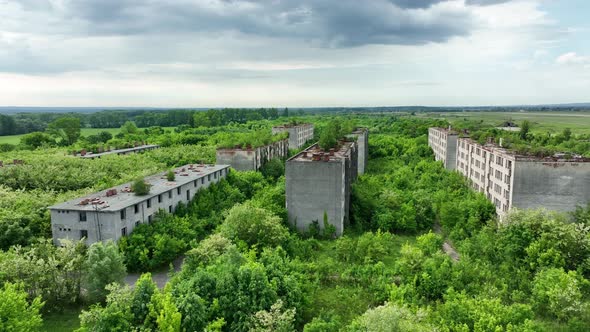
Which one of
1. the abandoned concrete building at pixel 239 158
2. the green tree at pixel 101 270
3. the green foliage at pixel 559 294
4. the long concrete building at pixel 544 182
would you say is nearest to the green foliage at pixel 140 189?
the green tree at pixel 101 270

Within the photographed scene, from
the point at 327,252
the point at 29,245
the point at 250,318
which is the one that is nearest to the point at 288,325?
the point at 250,318

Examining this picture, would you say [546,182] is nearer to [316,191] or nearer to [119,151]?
[316,191]

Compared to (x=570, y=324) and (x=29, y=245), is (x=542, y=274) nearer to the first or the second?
(x=570, y=324)

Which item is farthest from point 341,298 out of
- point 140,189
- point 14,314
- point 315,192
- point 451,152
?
point 451,152

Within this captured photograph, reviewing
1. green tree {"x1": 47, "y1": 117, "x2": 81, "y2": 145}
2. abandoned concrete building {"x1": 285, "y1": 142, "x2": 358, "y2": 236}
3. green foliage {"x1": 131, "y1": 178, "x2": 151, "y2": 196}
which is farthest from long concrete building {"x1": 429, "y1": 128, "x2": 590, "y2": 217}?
green tree {"x1": 47, "y1": 117, "x2": 81, "y2": 145}

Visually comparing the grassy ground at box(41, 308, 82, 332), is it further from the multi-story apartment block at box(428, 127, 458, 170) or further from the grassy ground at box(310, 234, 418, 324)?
the multi-story apartment block at box(428, 127, 458, 170)

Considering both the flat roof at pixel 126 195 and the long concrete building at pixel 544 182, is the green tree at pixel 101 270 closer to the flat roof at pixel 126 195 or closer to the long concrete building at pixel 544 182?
the flat roof at pixel 126 195
